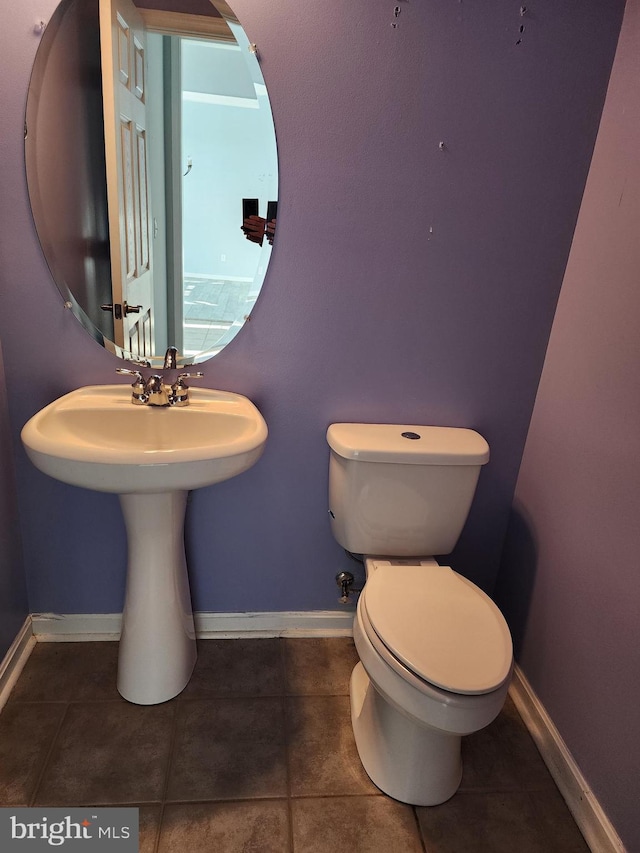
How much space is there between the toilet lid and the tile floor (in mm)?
448

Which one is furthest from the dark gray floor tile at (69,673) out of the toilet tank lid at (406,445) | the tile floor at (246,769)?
the toilet tank lid at (406,445)

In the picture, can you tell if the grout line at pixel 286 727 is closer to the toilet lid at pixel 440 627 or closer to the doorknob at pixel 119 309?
the toilet lid at pixel 440 627

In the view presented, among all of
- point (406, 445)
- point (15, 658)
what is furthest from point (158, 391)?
point (15, 658)

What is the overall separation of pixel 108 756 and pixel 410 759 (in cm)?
74

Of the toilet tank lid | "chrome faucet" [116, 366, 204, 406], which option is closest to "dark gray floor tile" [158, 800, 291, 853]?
the toilet tank lid

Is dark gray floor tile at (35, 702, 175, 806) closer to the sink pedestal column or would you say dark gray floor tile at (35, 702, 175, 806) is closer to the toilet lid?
the sink pedestal column

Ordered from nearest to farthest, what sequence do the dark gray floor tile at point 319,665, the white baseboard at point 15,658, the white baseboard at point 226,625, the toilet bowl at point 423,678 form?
the toilet bowl at point 423,678
the white baseboard at point 15,658
the dark gray floor tile at point 319,665
the white baseboard at point 226,625

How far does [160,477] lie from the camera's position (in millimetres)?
1144

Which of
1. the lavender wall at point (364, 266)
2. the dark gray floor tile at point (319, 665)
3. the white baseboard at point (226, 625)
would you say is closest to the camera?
the lavender wall at point (364, 266)

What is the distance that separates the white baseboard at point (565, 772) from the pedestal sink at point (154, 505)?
97 cm

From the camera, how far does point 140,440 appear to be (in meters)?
1.45

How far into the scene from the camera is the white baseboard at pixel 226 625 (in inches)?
68.2

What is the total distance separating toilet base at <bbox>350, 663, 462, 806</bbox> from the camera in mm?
1283

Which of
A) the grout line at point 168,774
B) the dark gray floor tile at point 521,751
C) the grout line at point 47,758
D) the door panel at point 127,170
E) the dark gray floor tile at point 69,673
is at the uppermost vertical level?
the door panel at point 127,170
